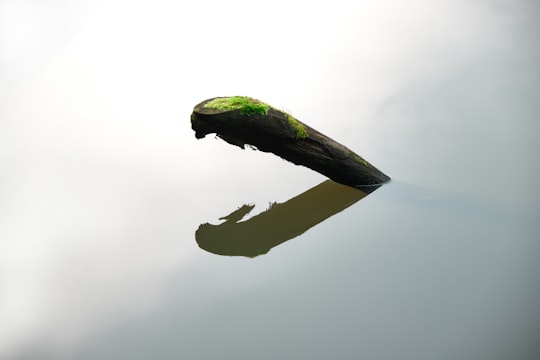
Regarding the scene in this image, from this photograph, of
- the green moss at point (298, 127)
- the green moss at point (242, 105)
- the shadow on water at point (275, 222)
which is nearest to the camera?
the shadow on water at point (275, 222)

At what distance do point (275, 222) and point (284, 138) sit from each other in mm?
859

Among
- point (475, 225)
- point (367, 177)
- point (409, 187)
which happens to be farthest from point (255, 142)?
point (475, 225)

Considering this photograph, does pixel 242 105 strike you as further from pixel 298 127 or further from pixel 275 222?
pixel 275 222

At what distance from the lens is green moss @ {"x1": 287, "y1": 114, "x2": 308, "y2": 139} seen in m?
5.20

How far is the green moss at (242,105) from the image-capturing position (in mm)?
4984

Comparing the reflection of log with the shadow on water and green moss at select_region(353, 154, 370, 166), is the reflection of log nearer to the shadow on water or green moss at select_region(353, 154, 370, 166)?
green moss at select_region(353, 154, 370, 166)

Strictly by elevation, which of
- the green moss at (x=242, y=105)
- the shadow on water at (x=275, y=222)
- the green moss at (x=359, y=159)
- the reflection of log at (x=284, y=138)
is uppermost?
the green moss at (x=242, y=105)

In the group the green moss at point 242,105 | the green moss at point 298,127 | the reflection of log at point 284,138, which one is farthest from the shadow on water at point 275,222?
the green moss at point 242,105

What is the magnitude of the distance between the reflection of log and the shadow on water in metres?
0.21

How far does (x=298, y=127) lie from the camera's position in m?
5.22

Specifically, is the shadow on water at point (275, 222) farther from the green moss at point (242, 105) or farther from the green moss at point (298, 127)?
the green moss at point (242, 105)

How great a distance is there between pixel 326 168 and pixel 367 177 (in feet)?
1.63

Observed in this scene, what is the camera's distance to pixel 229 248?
4.74m

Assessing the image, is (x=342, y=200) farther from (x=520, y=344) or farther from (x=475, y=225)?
(x=520, y=344)
